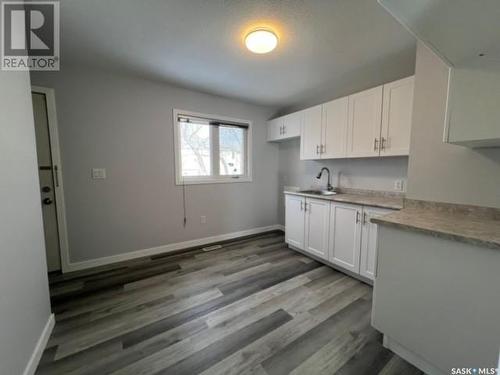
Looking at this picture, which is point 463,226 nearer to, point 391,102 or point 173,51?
point 391,102

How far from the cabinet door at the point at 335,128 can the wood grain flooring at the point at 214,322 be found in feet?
5.09

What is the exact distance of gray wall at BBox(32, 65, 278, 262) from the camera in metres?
2.35

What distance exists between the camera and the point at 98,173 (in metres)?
2.49

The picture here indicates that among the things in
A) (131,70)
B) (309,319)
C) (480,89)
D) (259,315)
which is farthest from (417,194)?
(131,70)

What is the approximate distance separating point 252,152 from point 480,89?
2908mm

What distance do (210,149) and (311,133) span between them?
1.67 metres

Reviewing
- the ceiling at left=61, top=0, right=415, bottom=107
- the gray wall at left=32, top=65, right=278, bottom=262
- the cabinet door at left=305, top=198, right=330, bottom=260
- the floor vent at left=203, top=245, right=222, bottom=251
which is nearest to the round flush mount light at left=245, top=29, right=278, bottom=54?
the ceiling at left=61, top=0, right=415, bottom=107

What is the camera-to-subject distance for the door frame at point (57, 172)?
2.19 m

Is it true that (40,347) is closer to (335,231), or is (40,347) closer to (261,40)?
(335,231)

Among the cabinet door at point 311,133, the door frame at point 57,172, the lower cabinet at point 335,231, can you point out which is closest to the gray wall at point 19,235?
the door frame at point 57,172

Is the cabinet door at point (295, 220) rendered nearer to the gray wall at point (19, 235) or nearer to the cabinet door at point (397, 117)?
the cabinet door at point (397, 117)

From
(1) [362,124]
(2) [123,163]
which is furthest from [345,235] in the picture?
(2) [123,163]

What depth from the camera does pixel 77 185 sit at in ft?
7.86

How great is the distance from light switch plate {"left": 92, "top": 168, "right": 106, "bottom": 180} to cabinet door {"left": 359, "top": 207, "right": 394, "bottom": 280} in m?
3.18
